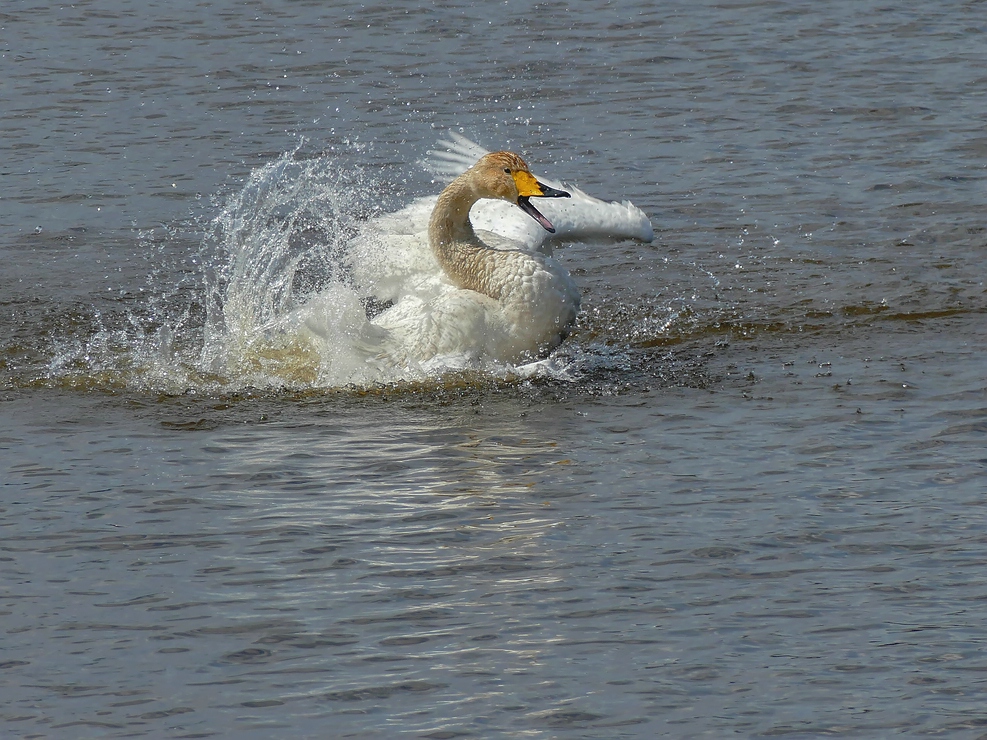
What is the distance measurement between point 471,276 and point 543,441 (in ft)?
4.68

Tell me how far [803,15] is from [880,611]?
1257 cm

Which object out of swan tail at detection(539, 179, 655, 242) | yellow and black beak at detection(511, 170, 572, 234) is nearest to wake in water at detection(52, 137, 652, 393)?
swan tail at detection(539, 179, 655, 242)

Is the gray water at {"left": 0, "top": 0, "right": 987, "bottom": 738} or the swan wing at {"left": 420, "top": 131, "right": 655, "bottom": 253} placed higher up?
the swan wing at {"left": 420, "top": 131, "right": 655, "bottom": 253}

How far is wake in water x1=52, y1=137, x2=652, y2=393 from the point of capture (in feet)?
27.0

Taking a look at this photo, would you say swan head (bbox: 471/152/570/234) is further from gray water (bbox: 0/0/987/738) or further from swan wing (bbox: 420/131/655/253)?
gray water (bbox: 0/0/987/738)

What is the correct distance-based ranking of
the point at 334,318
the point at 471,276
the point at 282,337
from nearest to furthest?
1. the point at 334,318
2. the point at 471,276
3. the point at 282,337

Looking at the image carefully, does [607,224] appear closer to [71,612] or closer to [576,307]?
[576,307]

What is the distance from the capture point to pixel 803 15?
16.9 metres

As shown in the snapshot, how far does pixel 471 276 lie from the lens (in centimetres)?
856

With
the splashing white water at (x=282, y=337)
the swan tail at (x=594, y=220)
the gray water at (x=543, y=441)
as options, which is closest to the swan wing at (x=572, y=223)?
the swan tail at (x=594, y=220)

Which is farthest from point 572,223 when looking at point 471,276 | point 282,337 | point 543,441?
point 543,441

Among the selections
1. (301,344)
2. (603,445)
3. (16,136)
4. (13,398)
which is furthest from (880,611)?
(16,136)

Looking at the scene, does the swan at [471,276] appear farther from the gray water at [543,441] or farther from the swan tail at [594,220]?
the gray water at [543,441]

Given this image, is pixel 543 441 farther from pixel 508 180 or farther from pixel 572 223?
pixel 572 223
